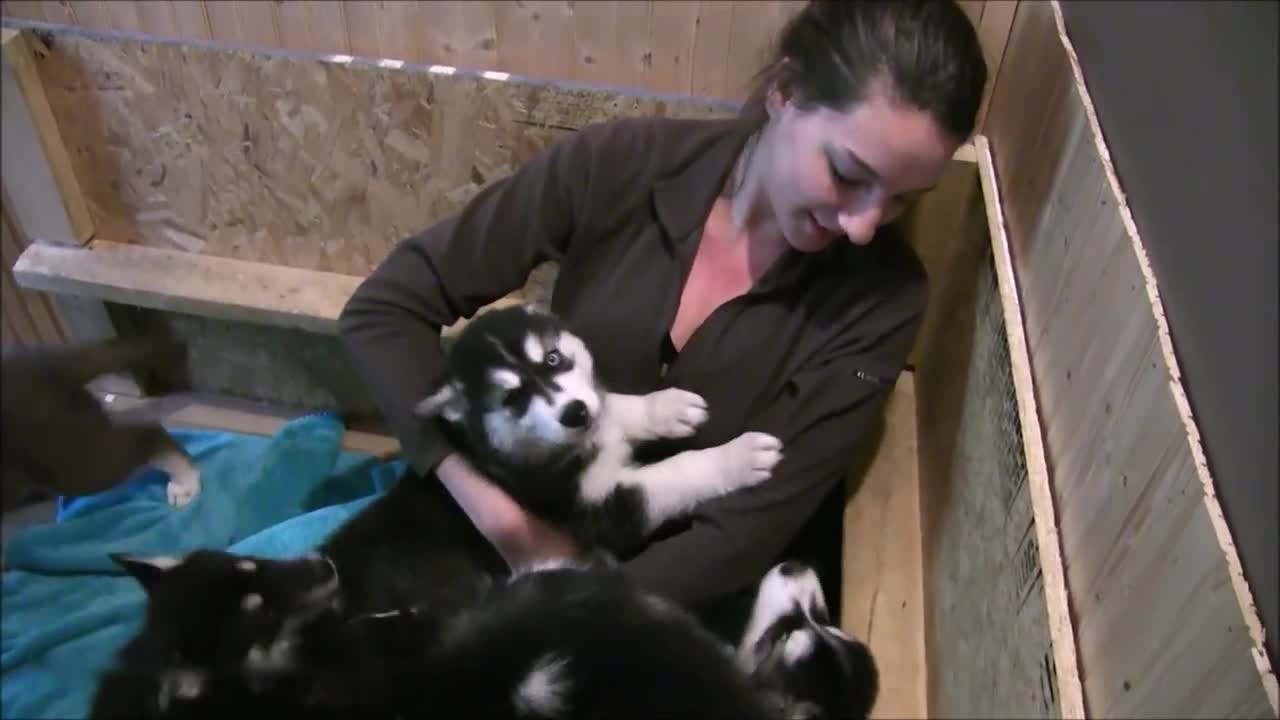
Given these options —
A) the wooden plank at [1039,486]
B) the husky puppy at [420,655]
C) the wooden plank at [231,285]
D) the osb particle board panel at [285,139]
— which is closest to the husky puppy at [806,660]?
the husky puppy at [420,655]

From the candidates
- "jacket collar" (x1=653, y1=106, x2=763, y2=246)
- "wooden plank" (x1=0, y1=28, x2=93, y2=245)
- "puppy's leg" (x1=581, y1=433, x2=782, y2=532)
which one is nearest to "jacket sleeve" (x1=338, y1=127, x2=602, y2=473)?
"jacket collar" (x1=653, y1=106, x2=763, y2=246)

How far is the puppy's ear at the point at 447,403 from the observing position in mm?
1339

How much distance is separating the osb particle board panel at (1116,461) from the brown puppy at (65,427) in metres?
0.62

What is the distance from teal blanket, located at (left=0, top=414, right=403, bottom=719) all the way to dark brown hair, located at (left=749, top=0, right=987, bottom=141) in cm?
81

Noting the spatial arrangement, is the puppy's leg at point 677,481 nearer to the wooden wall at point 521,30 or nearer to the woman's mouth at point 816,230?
the woman's mouth at point 816,230

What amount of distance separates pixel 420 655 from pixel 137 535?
81 centimetres

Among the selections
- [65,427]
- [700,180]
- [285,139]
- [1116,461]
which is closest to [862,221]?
[700,180]

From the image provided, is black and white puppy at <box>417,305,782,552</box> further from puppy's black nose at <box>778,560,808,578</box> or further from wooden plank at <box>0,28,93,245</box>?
wooden plank at <box>0,28,93,245</box>

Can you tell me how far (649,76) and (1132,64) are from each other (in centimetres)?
92

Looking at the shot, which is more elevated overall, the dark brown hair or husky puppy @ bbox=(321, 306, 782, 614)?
the dark brown hair

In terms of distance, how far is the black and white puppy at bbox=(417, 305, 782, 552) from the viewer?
1312mm

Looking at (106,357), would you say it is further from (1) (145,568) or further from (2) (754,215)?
(2) (754,215)

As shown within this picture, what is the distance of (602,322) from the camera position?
1419 millimetres

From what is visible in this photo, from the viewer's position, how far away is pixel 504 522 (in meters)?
1.34
